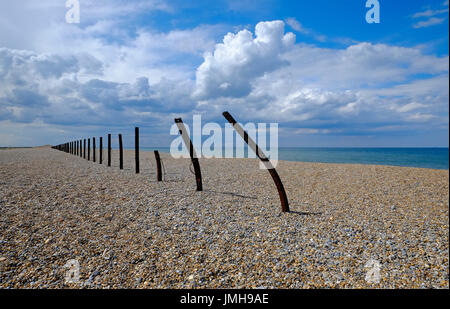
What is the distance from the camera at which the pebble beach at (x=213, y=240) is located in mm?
4027

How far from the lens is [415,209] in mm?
8961

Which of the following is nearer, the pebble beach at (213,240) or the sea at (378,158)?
the pebble beach at (213,240)

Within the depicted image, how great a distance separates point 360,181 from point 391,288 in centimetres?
1063

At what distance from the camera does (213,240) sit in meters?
5.19

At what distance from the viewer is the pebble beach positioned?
4.03m

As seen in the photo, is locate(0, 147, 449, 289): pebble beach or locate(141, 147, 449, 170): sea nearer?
locate(0, 147, 449, 289): pebble beach

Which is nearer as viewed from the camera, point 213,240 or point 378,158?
point 213,240
